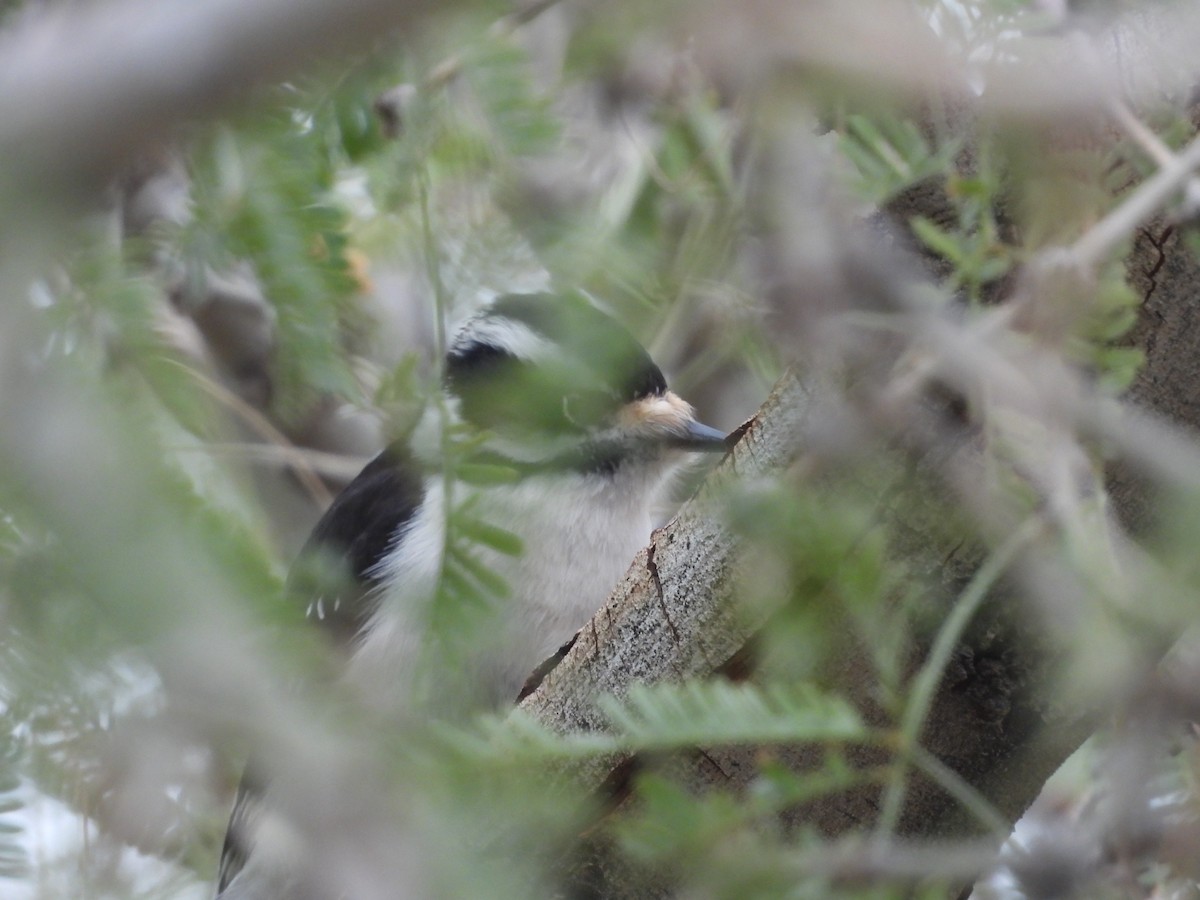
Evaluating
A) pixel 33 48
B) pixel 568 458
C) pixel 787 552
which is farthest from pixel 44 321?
pixel 568 458

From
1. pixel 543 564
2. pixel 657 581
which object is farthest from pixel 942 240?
pixel 543 564

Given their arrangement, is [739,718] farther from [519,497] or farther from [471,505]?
[519,497]

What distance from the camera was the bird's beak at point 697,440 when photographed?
12.5 feet

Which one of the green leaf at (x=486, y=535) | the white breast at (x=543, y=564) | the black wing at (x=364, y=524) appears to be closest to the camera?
the green leaf at (x=486, y=535)

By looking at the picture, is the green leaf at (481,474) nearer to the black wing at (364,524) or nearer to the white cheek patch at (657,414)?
the black wing at (364,524)

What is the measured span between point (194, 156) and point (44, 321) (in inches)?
24.9

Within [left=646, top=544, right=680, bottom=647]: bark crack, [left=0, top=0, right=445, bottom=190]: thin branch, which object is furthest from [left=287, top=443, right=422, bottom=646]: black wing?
[left=0, top=0, right=445, bottom=190]: thin branch

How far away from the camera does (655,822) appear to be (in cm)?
153

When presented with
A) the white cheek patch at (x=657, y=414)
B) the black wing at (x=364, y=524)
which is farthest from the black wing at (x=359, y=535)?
the white cheek patch at (x=657, y=414)

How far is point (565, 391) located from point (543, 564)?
1.31 m

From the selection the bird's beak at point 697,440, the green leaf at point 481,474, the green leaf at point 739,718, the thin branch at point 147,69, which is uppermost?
the thin branch at point 147,69

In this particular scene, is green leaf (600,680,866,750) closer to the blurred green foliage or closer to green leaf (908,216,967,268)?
the blurred green foliage

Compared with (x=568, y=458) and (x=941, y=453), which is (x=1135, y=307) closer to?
(x=941, y=453)

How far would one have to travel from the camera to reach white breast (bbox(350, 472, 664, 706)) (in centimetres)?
321
